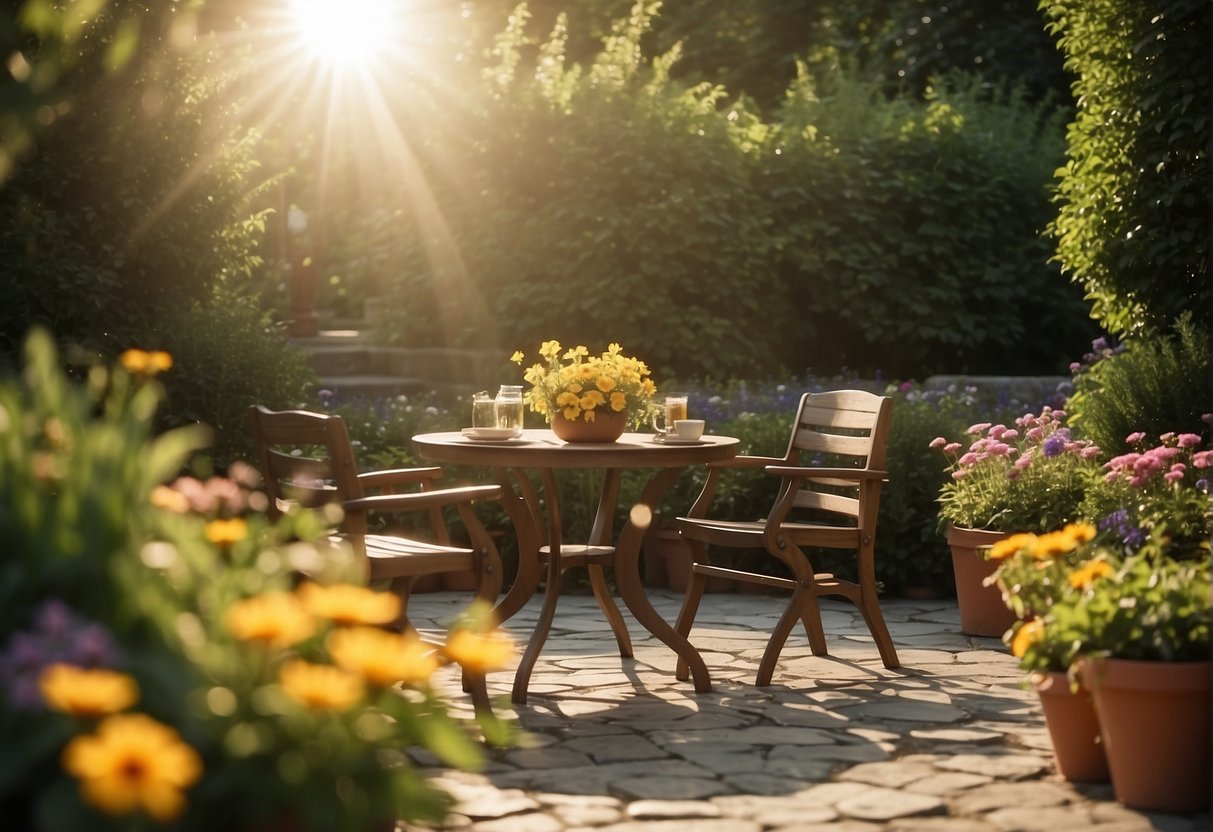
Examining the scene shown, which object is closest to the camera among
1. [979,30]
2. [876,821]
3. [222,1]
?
[876,821]

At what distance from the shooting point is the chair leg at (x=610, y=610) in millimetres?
5453

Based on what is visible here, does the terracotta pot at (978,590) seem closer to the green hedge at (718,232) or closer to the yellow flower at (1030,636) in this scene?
the yellow flower at (1030,636)

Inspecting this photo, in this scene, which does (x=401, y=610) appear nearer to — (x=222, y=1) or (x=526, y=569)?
(x=526, y=569)

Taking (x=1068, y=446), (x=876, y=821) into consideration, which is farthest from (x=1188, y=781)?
(x=1068, y=446)

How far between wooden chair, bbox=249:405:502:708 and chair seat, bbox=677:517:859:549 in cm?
85

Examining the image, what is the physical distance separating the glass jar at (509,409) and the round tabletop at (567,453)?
0.51 feet

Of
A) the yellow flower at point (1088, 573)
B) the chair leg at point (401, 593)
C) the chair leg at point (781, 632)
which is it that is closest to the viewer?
the yellow flower at point (1088, 573)

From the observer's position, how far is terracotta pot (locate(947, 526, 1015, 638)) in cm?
600

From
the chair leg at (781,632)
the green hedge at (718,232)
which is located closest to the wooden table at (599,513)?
the chair leg at (781,632)

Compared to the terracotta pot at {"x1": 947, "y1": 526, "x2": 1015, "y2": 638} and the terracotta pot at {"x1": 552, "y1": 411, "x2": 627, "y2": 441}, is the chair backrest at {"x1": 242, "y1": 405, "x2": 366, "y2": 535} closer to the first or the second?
the terracotta pot at {"x1": 552, "y1": 411, "x2": 627, "y2": 441}

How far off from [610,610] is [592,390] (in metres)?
0.87

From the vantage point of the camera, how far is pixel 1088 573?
3760mm

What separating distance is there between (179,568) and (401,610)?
1.97 meters

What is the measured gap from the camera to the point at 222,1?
1002 cm
